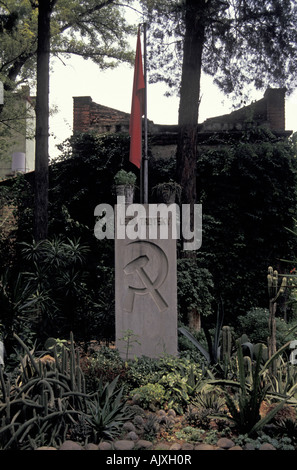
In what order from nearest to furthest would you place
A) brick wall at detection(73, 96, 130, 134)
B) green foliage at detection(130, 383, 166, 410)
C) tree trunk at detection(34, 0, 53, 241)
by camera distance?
green foliage at detection(130, 383, 166, 410) → tree trunk at detection(34, 0, 53, 241) → brick wall at detection(73, 96, 130, 134)

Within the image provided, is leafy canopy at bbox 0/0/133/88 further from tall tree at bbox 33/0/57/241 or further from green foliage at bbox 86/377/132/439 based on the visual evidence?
green foliage at bbox 86/377/132/439

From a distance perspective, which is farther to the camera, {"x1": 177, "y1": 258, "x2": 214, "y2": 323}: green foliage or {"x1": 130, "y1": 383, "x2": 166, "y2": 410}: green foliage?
{"x1": 177, "y1": 258, "x2": 214, "y2": 323}: green foliage

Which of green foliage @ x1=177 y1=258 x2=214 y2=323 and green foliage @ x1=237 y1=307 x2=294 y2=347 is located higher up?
green foliage @ x1=177 y1=258 x2=214 y2=323

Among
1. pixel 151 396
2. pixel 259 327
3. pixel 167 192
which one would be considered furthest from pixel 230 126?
pixel 151 396

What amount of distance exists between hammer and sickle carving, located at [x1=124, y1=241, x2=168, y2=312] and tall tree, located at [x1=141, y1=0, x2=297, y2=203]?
2.75 meters

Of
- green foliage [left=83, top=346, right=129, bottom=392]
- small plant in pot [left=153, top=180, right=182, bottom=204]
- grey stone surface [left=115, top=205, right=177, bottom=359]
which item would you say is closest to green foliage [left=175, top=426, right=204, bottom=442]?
green foliage [left=83, top=346, right=129, bottom=392]

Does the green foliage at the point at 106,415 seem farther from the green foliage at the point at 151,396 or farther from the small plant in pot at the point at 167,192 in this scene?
the small plant in pot at the point at 167,192

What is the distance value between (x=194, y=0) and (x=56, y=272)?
5.50 meters

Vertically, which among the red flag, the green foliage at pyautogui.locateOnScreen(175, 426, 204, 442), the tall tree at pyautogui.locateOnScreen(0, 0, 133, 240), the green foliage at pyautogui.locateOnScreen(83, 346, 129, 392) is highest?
the tall tree at pyautogui.locateOnScreen(0, 0, 133, 240)

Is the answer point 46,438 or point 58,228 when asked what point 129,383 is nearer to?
point 46,438

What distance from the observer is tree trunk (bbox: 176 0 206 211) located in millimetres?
8820

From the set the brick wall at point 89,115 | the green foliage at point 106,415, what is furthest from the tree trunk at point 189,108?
the green foliage at point 106,415

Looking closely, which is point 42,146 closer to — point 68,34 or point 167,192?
point 167,192

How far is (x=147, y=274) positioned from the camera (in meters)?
6.23
